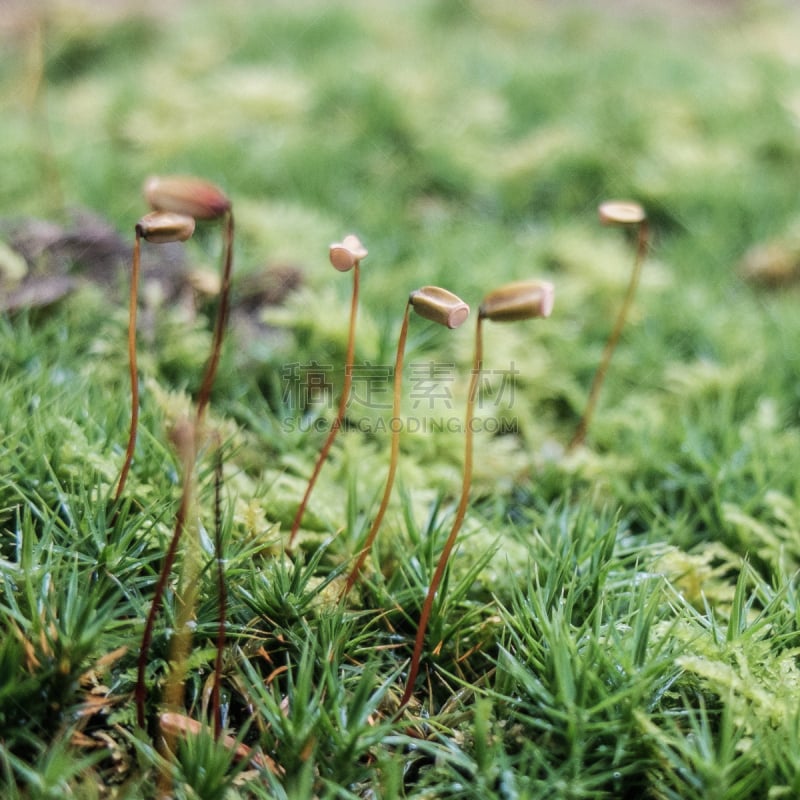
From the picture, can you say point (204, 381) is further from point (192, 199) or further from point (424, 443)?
point (424, 443)

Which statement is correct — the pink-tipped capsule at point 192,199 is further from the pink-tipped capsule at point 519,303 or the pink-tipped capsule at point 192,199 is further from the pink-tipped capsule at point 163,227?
the pink-tipped capsule at point 519,303

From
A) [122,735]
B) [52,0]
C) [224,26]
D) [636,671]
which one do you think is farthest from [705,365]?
[52,0]

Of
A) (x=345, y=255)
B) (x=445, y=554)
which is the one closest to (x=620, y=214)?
(x=345, y=255)

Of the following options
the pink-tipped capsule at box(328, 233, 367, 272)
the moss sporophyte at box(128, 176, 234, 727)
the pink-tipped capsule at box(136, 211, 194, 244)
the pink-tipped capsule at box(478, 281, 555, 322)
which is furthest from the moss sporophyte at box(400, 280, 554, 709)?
the pink-tipped capsule at box(136, 211, 194, 244)

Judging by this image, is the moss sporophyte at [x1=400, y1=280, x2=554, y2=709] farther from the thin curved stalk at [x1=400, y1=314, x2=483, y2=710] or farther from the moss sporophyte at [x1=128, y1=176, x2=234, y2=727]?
the moss sporophyte at [x1=128, y1=176, x2=234, y2=727]

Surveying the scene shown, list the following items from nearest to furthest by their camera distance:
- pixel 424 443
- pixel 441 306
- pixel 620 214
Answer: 1. pixel 441 306
2. pixel 620 214
3. pixel 424 443
